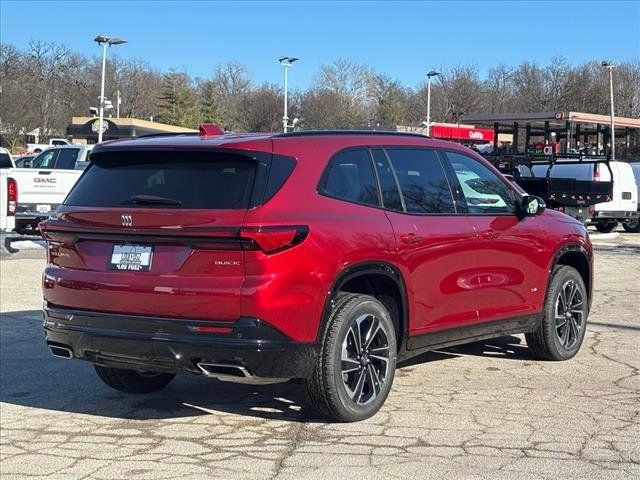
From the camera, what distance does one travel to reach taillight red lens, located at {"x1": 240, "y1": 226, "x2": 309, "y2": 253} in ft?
15.4

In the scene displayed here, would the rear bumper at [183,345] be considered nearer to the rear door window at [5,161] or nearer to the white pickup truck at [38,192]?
the white pickup truck at [38,192]

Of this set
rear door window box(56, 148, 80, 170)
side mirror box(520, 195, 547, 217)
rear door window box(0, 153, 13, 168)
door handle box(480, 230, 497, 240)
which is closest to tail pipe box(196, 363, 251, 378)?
door handle box(480, 230, 497, 240)

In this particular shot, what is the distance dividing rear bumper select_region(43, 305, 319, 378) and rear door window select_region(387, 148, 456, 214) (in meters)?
1.45

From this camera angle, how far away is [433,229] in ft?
19.1

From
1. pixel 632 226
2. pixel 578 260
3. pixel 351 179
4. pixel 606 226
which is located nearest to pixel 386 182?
pixel 351 179

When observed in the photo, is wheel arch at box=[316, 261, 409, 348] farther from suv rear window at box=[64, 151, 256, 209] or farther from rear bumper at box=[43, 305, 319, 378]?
suv rear window at box=[64, 151, 256, 209]

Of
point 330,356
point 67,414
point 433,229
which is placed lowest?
point 67,414

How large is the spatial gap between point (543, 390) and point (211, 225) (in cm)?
292

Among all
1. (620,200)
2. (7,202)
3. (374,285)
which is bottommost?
(374,285)

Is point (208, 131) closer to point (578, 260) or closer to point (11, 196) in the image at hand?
point (578, 260)

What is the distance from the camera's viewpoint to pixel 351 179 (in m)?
5.48

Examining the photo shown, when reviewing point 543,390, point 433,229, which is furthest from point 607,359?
point 433,229

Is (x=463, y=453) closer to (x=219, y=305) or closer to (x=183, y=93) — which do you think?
(x=219, y=305)

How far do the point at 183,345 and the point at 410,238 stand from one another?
1698 millimetres
